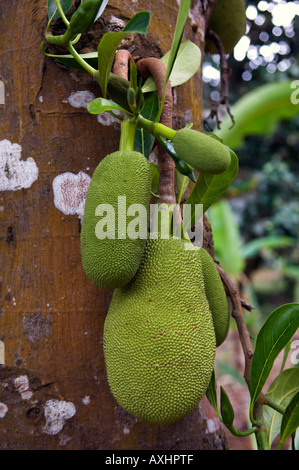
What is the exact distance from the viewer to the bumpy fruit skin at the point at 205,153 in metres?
0.53

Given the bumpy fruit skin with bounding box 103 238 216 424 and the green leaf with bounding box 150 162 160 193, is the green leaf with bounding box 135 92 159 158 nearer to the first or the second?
the green leaf with bounding box 150 162 160 193

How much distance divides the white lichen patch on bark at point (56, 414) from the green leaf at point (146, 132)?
0.42m

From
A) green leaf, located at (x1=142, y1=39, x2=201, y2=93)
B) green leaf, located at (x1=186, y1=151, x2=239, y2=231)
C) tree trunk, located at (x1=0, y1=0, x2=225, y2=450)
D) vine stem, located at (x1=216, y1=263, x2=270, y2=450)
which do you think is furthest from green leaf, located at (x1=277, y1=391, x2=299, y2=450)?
green leaf, located at (x1=142, y1=39, x2=201, y2=93)

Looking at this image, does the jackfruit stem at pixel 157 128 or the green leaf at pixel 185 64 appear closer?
the jackfruit stem at pixel 157 128

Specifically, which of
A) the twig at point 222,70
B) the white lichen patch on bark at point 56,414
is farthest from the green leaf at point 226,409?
the twig at point 222,70

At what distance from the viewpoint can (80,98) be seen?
2.45 ft

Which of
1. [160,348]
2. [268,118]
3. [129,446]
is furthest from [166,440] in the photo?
[268,118]

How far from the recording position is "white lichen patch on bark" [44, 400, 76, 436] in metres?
0.70

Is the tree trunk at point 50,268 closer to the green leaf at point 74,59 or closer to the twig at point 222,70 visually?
the green leaf at point 74,59

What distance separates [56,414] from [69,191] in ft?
1.15

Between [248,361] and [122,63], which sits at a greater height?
[122,63]

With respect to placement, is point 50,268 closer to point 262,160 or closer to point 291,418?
point 291,418

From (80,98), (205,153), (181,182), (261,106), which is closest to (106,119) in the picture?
(80,98)
